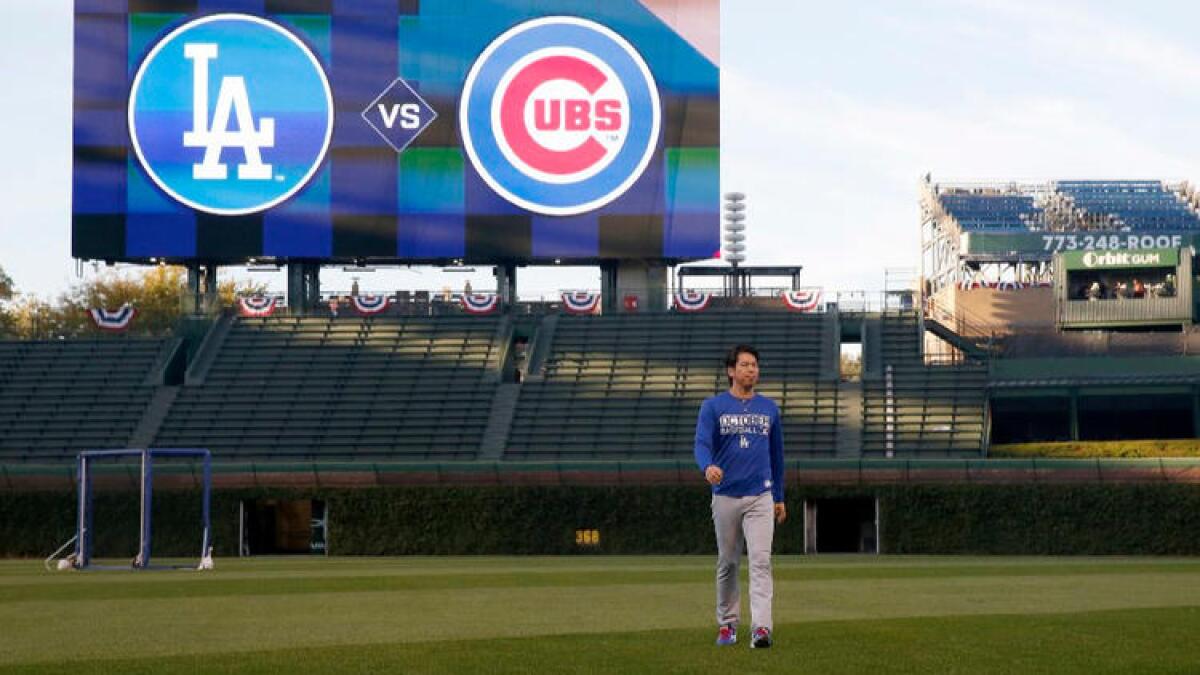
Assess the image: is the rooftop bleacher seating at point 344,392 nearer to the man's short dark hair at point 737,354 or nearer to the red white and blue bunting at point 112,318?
the red white and blue bunting at point 112,318

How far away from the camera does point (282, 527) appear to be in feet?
153

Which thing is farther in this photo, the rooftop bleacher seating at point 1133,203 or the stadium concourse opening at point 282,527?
the rooftop bleacher seating at point 1133,203

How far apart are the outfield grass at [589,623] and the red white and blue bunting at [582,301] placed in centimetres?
2961

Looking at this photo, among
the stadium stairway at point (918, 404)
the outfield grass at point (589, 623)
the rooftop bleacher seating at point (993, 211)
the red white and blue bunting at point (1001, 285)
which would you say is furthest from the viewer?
the rooftop bleacher seating at point (993, 211)

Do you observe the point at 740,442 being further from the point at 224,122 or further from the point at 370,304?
the point at 370,304


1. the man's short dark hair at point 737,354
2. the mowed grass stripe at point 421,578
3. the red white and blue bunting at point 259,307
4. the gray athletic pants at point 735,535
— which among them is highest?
the red white and blue bunting at point 259,307

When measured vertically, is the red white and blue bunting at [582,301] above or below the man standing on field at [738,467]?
above

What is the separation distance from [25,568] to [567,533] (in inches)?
518

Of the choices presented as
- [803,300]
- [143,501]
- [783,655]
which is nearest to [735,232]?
[803,300]

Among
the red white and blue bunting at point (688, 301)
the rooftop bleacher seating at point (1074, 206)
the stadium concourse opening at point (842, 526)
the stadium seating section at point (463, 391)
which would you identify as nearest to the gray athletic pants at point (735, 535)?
the stadium concourse opening at point (842, 526)

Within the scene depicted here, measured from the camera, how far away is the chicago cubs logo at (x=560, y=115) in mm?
54469

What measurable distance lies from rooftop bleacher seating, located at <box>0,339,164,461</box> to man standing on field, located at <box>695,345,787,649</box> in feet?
132

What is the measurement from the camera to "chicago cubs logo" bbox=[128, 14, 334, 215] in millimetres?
54375

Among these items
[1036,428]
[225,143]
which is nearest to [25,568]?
[225,143]
